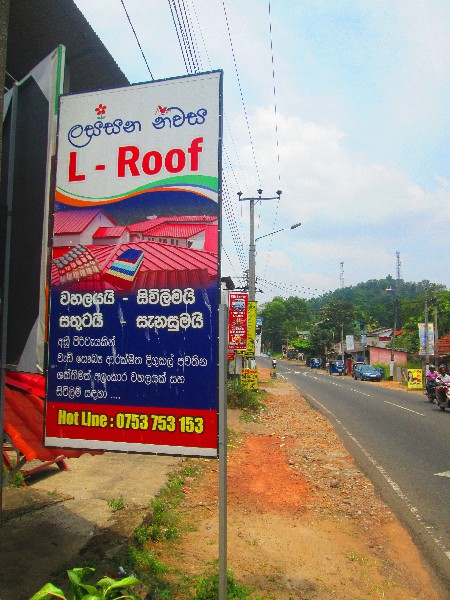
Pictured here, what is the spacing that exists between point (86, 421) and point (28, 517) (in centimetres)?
203

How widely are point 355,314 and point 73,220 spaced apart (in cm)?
9085

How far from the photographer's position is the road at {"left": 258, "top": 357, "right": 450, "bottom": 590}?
17.6ft

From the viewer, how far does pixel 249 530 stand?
519 centimetres

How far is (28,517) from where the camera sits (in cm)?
455

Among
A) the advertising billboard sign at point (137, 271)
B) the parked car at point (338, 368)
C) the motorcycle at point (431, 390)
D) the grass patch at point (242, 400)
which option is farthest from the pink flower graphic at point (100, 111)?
the parked car at point (338, 368)

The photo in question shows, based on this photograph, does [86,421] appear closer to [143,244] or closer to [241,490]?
[143,244]

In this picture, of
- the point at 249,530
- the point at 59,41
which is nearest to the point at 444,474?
the point at 249,530

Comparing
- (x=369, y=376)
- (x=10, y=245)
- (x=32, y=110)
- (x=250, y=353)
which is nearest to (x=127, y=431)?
(x=10, y=245)

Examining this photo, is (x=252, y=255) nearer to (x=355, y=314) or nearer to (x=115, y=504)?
(x=115, y=504)

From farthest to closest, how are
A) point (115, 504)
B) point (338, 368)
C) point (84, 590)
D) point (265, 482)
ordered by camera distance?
A: point (338, 368) → point (265, 482) → point (115, 504) → point (84, 590)

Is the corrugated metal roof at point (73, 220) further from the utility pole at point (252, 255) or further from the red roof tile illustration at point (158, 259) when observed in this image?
the utility pole at point (252, 255)

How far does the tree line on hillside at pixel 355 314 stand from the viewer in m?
52.4

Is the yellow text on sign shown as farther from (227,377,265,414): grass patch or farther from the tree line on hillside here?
(227,377,265,414): grass patch

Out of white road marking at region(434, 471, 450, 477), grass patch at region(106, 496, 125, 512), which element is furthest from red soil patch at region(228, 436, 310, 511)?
white road marking at region(434, 471, 450, 477)
